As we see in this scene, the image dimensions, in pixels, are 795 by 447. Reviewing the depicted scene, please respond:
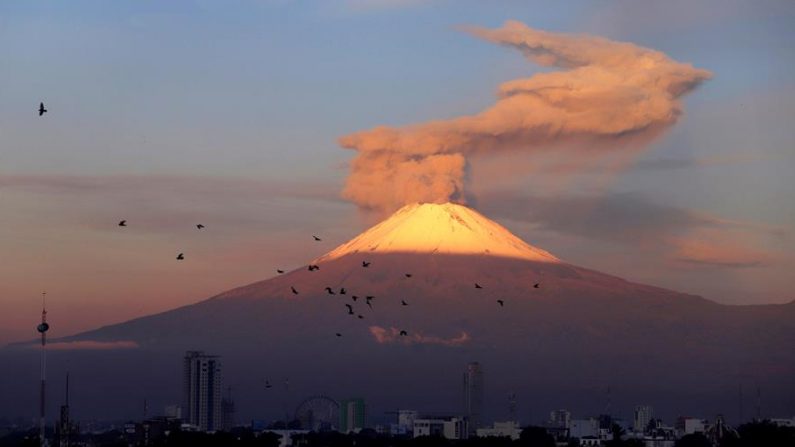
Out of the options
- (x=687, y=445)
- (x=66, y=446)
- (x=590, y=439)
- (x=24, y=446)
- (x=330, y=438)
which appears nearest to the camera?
(x=24, y=446)

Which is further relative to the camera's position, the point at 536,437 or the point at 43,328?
the point at 536,437

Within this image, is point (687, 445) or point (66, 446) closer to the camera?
point (66, 446)

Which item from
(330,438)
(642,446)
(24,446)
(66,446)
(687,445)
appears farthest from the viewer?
(330,438)

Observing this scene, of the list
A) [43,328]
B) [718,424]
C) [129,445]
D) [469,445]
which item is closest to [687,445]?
[718,424]

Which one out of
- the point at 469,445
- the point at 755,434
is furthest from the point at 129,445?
the point at 755,434

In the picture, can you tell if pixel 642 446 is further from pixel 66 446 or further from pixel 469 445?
pixel 66 446

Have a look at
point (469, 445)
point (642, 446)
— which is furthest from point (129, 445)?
point (642, 446)

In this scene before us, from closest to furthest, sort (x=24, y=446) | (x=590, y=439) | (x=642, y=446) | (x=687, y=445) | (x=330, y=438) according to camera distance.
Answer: (x=24, y=446), (x=642, y=446), (x=687, y=445), (x=330, y=438), (x=590, y=439)

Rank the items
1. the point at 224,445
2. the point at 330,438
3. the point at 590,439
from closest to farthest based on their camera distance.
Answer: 1. the point at 224,445
2. the point at 330,438
3. the point at 590,439

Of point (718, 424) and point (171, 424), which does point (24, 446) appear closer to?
point (718, 424)
